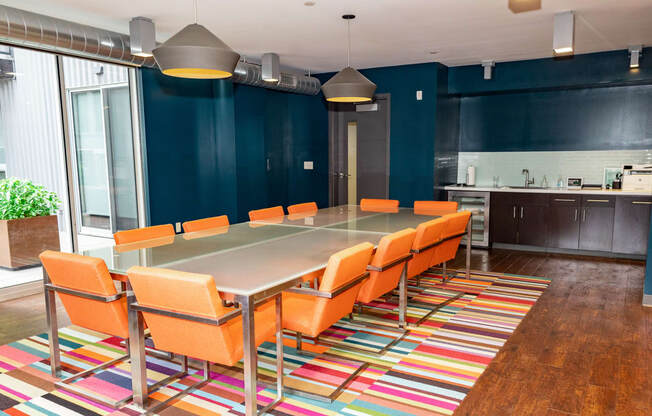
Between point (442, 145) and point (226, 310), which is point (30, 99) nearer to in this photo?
point (226, 310)

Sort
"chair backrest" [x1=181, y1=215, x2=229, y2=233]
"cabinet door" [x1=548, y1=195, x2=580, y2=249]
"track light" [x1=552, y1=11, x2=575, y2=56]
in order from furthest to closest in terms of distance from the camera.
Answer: "cabinet door" [x1=548, y1=195, x2=580, y2=249], "track light" [x1=552, y1=11, x2=575, y2=56], "chair backrest" [x1=181, y1=215, x2=229, y2=233]

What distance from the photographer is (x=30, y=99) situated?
5.02m

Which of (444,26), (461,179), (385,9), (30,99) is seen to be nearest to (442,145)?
(461,179)

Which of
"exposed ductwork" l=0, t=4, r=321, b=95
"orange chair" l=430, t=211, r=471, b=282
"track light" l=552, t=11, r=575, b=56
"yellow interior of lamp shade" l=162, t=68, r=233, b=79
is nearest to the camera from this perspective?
"yellow interior of lamp shade" l=162, t=68, r=233, b=79

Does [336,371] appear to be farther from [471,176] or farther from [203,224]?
[471,176]

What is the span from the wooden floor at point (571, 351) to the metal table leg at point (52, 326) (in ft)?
3.08

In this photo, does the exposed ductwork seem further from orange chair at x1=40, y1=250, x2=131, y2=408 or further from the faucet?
the faucet

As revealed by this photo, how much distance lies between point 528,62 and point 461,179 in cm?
204

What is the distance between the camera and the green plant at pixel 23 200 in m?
4.80

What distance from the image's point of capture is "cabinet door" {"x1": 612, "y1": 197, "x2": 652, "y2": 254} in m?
6.21

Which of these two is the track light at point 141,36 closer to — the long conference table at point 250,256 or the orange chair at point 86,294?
the long conference table at point 250,256

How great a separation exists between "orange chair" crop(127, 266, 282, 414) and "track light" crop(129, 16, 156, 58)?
9.79 feet

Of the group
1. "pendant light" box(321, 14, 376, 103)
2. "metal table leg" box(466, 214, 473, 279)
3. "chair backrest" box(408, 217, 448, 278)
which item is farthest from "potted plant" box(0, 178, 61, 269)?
"metal table leg" box(466, 214, 473, 279)

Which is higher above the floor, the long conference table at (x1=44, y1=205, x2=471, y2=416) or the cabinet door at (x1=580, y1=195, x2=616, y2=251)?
the long conference table at (x1=44, y1=205, x2=471, y2=416)
